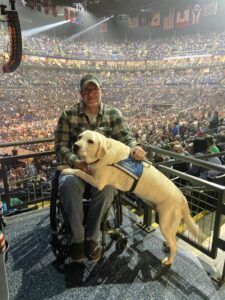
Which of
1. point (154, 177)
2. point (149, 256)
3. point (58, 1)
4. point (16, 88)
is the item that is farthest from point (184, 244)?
point (16, 88)

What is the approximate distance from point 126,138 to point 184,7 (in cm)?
2391

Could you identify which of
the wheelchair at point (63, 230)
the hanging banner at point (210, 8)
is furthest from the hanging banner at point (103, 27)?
the wheelchair at point (63, 230)

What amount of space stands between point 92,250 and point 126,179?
0.53 m

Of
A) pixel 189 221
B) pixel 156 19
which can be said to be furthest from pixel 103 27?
pixel 189 221

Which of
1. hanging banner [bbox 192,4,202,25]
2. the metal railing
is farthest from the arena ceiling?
the metal railing

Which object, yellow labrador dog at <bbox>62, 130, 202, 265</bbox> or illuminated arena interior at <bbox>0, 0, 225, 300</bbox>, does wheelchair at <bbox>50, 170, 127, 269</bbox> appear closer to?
illuminated arena interior at <bbox>0, 0, 225, 300</bbox>

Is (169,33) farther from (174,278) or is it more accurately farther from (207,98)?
(174,278)

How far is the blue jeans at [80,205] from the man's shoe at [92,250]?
34 millimetres

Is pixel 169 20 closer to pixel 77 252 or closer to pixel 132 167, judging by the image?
pixel 132 167

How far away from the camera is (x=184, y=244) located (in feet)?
6.66

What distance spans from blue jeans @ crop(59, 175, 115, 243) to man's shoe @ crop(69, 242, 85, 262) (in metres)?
0.04

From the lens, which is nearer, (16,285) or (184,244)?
(16,285)

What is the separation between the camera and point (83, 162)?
63.5 inches

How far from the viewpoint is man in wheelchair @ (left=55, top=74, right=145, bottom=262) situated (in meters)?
1.58
